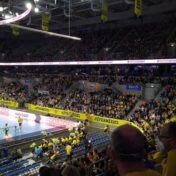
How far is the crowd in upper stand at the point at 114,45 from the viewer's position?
94.1 feet

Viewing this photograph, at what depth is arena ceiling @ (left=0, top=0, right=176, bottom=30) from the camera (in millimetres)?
27163

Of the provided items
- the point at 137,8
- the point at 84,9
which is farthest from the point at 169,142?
the point at 84,9

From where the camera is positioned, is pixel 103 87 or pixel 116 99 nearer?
pixel 116 99

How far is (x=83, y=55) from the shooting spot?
35.0 metres

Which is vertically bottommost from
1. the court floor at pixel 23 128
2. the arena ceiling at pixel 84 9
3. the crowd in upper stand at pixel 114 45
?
the court floor at pixel 23 128

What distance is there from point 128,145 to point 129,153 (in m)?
0.05

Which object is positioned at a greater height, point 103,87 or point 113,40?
point 113,40

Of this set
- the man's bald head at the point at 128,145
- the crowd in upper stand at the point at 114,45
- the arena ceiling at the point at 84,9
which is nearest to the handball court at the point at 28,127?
the crowd in upper stand at the point at 114,45

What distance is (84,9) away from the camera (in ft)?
108

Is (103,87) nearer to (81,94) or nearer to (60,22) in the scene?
(81,94)

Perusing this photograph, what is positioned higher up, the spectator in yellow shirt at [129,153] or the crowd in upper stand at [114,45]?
the crowd in upper stand at [114,45]

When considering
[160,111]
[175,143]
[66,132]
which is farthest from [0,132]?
[175,143]

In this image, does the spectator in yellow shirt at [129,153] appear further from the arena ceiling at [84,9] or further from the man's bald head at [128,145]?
the arena ceiling at [84,9]

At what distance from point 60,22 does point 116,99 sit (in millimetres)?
18909
